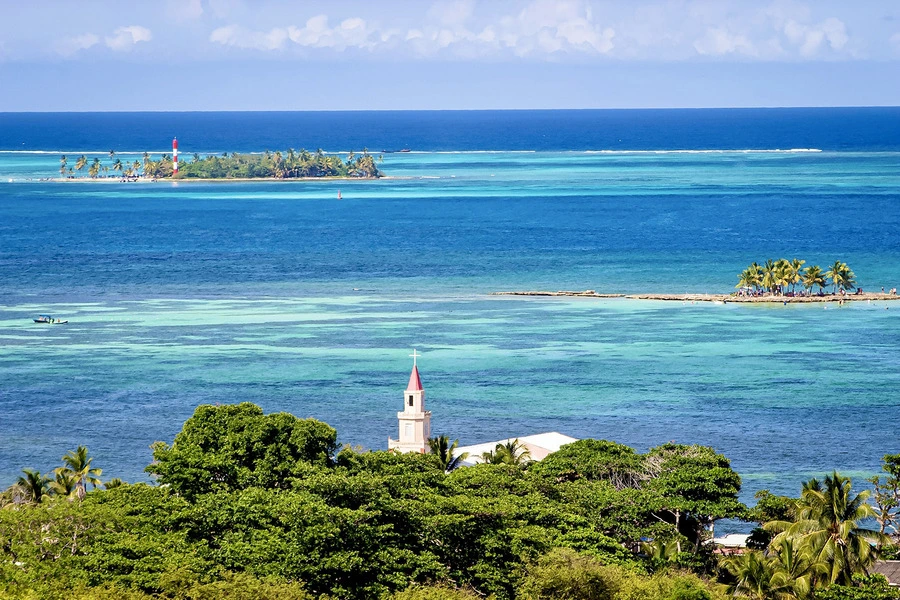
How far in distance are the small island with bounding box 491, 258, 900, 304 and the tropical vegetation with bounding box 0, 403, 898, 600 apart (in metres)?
67.9

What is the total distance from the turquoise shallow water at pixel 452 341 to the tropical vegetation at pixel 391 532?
1808 centimetres

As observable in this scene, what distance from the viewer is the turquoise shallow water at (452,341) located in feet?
231

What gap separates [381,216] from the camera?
604 feet

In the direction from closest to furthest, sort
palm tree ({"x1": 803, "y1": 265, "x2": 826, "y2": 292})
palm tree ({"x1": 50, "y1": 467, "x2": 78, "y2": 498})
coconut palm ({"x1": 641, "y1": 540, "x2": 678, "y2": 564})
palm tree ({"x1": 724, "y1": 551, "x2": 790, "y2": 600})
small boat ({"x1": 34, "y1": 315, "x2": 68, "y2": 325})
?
1. palm tree ({"x1": 724, "y1": 551, "x2": 790, "y2": 600})
2. coconut palm ({"x1": 641, "y1": 540, "x2": 678, "y2": 564})
3. palm tree ({"x1": 50, "y1": 467, "x2": 78, "y2": 498})
4. small boat ({"x1": 34, "y1": 315, "x2": 68, "y2": 325})
5. palm tree ({"x1": 803, "y1": 265, "x2": 826, "y2": 292})

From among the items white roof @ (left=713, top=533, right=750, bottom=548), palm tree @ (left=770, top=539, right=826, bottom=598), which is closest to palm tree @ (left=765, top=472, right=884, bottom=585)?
palm tree @ (left=770, top=539, right=826, bottom=598)

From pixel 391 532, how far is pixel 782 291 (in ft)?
264

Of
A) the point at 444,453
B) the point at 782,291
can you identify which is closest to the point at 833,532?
the point at 444,453

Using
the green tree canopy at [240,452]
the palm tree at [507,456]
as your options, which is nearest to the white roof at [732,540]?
the palm tree at [507,456]

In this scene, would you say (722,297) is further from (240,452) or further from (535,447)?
(240,452)

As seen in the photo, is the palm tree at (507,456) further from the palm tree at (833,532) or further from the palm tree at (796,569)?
the palm tree at (796,569)

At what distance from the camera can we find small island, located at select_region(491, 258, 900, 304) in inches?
4350

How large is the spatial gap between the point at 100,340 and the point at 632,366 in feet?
111

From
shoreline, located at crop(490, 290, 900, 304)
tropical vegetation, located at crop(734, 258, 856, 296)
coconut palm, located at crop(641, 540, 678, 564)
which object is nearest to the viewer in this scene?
coconut palm, located at crop(641, 540, 678, 564)

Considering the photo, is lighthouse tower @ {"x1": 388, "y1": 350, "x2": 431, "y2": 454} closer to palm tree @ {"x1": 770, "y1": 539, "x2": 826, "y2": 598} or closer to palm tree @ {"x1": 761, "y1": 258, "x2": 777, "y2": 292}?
palm tree @ {"x1": 770, "y1": 539, "x2": 826, "y2": 598}
